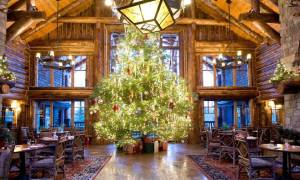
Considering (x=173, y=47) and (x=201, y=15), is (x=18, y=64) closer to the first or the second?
(x=173, y=47)

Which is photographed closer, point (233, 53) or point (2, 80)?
point (2, 80)

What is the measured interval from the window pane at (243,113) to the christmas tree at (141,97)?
5.99m

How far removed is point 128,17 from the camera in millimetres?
3992

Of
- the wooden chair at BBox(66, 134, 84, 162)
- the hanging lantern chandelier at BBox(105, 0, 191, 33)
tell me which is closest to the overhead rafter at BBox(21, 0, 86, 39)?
the wooden chair at BBox(66, 134, 84, 162)

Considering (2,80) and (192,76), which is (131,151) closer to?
(2,80)

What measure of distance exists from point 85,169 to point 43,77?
9.25 meters

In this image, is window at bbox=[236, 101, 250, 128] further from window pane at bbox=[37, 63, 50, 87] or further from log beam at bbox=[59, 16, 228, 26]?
window pane at bbox=[37, 63, 50, 87]

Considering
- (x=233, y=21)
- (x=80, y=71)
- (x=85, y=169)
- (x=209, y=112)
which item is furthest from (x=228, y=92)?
(x=85, y=169)

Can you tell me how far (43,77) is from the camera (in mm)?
15344

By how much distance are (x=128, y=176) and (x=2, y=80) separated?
14.4ft

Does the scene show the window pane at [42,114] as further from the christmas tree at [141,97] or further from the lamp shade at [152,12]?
the lamp shade at [152,12]

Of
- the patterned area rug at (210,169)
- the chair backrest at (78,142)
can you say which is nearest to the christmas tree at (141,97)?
the chair backrest at (78,142)

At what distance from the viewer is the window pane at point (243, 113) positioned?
51.4 ft

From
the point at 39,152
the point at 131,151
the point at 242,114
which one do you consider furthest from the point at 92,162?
the point at 242,114
